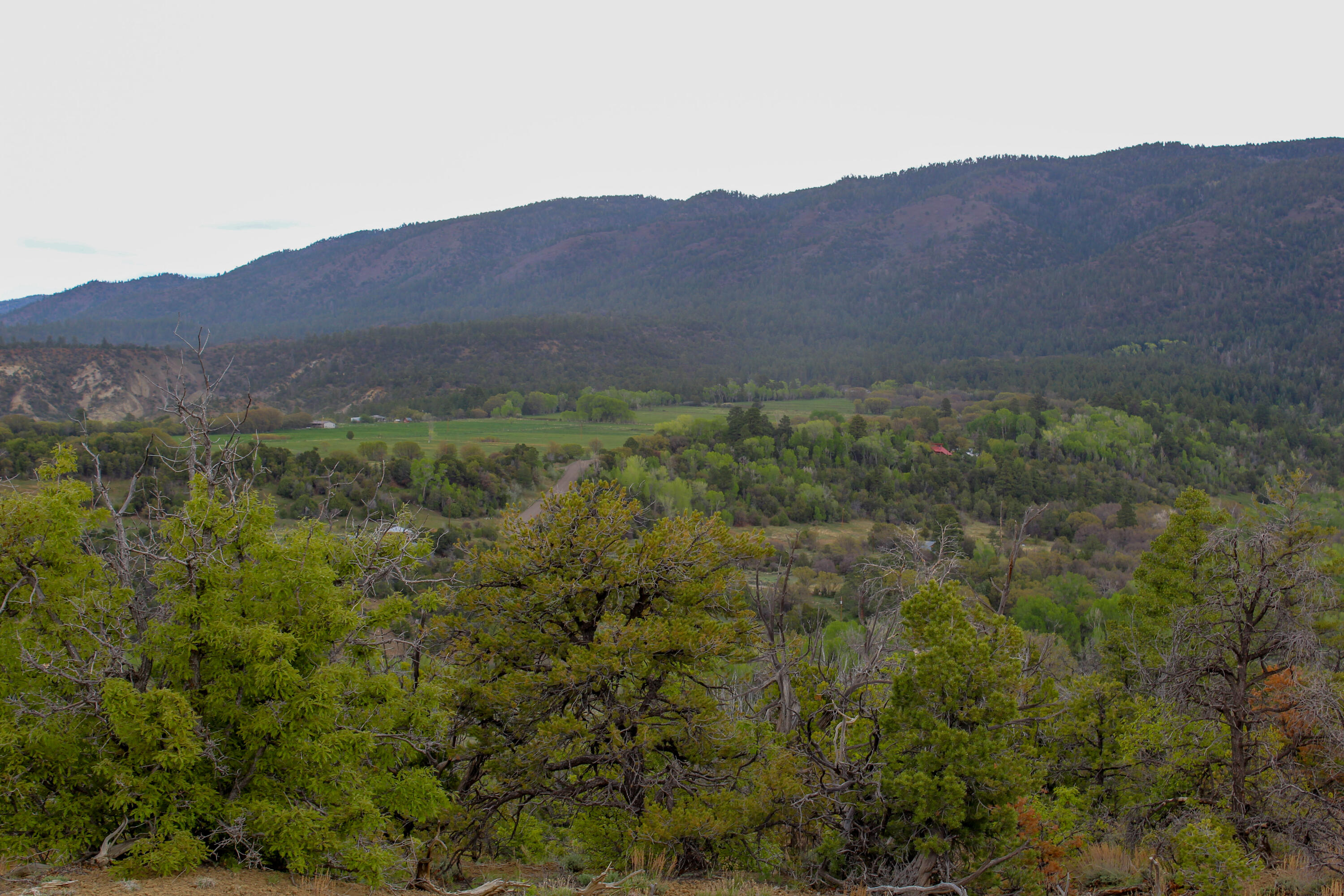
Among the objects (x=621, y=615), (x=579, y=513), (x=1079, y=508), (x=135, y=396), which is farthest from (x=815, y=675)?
(x=135, y=396)

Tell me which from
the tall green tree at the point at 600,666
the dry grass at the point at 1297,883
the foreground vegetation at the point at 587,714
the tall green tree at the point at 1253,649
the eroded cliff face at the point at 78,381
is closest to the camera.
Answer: the foreground vegetation at the point at 587,714

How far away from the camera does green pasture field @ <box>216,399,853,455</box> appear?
3452 inches

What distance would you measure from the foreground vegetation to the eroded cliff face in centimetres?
10926

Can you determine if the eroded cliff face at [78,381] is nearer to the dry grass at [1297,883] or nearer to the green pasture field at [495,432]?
the green pasture field at [495,432]

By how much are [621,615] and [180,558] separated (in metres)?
5.39

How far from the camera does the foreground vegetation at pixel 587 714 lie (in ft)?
30.8

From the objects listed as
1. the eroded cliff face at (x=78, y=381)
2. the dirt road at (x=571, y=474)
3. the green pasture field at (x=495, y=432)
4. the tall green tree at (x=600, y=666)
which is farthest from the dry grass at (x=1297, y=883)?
the eroded cliff face at (x=78, y=381)

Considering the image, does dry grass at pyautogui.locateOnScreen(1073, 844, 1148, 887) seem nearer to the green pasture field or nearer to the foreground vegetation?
the foreground vegetation

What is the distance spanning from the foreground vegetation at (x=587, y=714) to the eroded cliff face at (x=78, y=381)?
109 meters

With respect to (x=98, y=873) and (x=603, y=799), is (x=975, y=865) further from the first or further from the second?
(x=98, y=873)

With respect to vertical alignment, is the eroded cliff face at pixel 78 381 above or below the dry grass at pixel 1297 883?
above

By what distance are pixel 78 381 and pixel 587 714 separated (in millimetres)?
130411

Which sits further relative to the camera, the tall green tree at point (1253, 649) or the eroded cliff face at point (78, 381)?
the eroded cliff face at point (78, 381)

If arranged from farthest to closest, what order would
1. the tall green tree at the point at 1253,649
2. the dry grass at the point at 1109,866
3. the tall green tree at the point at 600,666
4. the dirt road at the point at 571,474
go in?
the dirt road at the point at 571,474, the tall green tree at the point at 1253,649, the dry grass at the point at 1109,866, the tall green tree at the point at 600,666
